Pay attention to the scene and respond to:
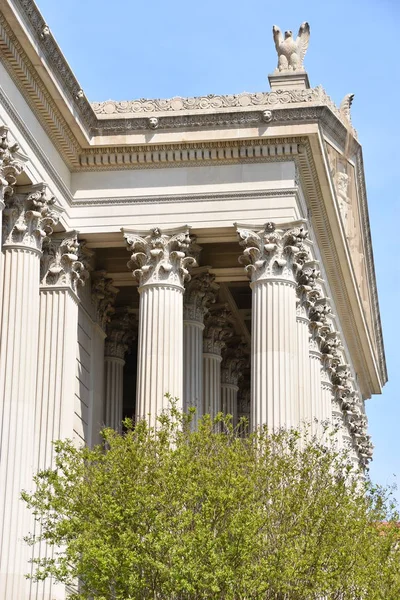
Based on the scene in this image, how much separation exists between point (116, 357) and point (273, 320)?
1185 centimetres

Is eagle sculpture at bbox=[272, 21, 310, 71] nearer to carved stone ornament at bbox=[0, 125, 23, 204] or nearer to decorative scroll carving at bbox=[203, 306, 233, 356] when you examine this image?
decorative scroll carving at bbox=[203, 306, 233, 356]

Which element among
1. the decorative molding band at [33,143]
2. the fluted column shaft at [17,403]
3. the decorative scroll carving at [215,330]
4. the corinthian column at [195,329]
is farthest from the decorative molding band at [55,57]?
the decorative scroll carving at [215,330]

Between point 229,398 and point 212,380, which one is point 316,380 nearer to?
point 212,380

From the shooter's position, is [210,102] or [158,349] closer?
[158,349]

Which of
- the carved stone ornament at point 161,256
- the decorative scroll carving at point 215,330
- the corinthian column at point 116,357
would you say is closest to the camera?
the carved stone ornament at point 161,256

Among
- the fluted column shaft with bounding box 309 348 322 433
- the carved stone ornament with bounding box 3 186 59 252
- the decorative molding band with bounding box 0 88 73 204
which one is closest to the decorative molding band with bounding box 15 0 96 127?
the decorative molding band with bounding box 0 88 73 204

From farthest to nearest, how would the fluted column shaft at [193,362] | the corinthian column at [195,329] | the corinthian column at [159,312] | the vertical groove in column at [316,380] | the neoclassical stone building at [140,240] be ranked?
the vertical groove in column at [316,380] → the corinthian column at [195,329] → the fluted column shaft at [193,362] → the corinthian column at [159,312] → the neoclassical stone building at [140,240]

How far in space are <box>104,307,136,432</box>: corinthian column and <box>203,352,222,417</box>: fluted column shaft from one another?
350 cm

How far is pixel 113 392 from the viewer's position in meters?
60.5

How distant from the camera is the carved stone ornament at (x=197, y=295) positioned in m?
58.3

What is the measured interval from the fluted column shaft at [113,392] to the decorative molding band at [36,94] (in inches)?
432

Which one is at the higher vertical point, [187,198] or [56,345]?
[187,198]

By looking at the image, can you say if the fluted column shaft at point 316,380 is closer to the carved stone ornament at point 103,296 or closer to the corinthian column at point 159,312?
the carved stone ornament at point 103,296

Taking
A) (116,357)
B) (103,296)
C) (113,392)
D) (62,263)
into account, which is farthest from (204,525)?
(116,357)
